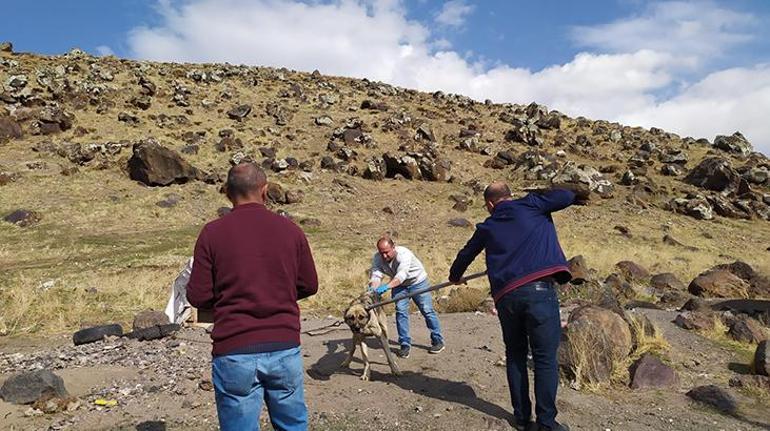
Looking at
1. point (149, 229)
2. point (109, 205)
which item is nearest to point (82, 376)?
point (149, 229)

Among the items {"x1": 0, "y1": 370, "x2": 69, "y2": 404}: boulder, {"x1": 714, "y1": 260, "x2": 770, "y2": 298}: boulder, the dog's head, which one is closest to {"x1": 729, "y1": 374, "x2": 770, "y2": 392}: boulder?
the dog's head

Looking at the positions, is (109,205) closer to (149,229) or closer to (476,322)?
(149,229)

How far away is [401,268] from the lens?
7508 millimetres

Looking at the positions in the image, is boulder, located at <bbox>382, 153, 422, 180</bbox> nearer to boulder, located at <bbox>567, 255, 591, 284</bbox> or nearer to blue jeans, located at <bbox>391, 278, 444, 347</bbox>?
boulder, located at <bbox>567, 255, 591, 284</bbox>

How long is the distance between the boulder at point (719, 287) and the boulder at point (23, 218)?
881 inches

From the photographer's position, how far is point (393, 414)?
579cm

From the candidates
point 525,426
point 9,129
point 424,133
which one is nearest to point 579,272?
point 525,426

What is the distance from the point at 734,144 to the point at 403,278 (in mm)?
45583

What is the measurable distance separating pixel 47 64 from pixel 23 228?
31.2 m

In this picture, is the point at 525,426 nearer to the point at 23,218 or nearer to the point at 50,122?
the point at 23,218

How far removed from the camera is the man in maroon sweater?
3078 millimetres

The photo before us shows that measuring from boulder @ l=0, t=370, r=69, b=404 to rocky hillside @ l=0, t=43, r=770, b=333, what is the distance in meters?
5.03

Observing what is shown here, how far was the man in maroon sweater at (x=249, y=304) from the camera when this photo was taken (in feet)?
10.1

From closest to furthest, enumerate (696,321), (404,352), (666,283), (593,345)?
1. (593,345)
2. (404,352)
3. (696,321)
4. (666,283)
